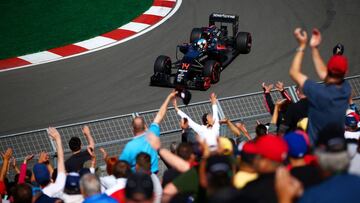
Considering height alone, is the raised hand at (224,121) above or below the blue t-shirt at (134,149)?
below

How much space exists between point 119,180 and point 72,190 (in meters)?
0.47

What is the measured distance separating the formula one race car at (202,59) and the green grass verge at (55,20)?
4.24 meters

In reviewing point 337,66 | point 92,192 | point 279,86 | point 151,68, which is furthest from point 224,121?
point 151,68

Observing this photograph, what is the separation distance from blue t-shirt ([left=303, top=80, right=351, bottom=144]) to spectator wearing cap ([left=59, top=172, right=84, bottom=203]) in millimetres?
2352

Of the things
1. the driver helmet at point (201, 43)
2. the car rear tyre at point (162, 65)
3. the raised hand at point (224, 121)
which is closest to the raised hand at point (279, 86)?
the raised hand at point (224, 121)

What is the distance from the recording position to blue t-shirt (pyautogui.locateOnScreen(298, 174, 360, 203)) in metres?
4.28

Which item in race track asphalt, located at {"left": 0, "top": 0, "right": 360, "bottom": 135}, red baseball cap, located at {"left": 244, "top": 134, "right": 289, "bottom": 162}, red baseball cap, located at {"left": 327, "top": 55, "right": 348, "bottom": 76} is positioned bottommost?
race track asphalt, located at {"left": 0, "top": 0, "right": 360, "bottom": 135}

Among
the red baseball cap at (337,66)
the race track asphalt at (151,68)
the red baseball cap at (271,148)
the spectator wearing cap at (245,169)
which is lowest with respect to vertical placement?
the race track asphalt at (151,68)

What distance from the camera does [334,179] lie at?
4379 millimetres

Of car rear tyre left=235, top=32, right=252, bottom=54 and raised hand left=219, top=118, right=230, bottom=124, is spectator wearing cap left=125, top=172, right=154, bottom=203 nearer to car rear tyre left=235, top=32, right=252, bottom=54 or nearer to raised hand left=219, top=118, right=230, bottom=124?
raised hand left=219, top=118, right=230, bottom=124

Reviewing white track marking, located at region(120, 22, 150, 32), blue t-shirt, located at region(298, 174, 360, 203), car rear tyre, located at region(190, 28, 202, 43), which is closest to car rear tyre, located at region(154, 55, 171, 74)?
car rear tyre, located at region(190, 28, 202, 43)

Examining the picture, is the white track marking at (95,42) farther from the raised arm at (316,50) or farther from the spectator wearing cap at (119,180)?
the raised arm at (316,50)

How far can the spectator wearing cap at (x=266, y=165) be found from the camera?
4559 mm

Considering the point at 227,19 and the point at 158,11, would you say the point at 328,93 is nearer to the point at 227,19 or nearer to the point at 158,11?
the point at 227,19
